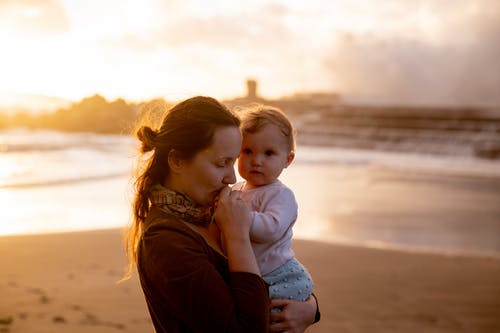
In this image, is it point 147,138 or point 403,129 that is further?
point 403,129

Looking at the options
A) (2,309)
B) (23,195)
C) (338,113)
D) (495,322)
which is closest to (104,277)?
(2,309)

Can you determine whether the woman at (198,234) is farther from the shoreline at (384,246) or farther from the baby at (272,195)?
the shoreline at (384,246)

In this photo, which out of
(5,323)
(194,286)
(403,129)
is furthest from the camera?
(403,129)

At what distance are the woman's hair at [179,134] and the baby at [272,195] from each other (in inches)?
10.9

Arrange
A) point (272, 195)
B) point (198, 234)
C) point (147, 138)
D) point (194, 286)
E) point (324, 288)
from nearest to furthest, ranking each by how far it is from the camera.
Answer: point (194, 286) → point (198, 234) → point (147, 138) → point (272, 195) → point (324, 288)

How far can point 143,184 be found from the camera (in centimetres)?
171

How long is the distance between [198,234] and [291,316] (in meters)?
0.43

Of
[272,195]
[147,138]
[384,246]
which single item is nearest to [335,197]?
[384,246]

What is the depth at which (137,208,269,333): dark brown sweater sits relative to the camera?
55.5 inches

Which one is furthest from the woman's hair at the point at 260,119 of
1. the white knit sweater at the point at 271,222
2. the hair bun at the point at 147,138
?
the hair bun at the point at 147,138

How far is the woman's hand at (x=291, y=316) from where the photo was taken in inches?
67.1

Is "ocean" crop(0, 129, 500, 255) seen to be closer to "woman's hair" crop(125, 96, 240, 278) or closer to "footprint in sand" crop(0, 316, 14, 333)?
"woman's hair" crop(125, 96, 240, 278)

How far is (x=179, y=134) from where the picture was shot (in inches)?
62.7

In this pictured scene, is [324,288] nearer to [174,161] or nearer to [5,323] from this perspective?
[5,323]
